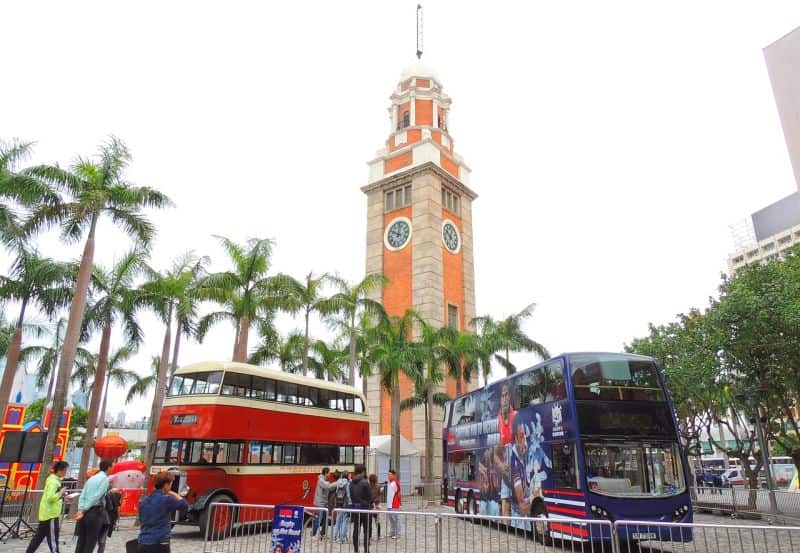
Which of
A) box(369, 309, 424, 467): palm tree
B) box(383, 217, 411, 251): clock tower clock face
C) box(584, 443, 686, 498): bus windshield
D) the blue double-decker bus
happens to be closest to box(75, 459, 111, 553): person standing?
Result: the blue double-decker bus

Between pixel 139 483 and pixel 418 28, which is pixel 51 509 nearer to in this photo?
pixel 139 483

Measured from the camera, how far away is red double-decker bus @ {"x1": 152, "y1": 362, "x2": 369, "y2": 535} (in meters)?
13.8

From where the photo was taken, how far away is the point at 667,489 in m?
11.2

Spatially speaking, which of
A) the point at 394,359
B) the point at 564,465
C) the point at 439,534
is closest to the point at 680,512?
the point at 564,465

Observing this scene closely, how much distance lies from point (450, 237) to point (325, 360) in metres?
15.2

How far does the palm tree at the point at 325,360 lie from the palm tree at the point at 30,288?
1517 centimetres

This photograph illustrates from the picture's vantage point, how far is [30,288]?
61.7ft

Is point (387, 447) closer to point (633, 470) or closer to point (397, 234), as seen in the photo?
point (397, 234)

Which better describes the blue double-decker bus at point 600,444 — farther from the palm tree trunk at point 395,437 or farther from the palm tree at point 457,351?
the palm tree at point 457,351

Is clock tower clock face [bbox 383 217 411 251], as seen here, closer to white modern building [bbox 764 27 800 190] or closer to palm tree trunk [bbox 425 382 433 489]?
palm tree trunk [bbox 425 382 433 489]

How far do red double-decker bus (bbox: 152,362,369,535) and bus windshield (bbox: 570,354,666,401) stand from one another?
8.29m

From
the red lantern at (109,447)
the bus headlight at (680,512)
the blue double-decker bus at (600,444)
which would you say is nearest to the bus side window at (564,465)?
the blue double-decker bus at (600,444)

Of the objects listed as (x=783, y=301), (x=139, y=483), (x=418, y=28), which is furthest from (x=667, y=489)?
(x=418, y=28)

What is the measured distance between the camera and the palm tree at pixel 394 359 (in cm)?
2628
